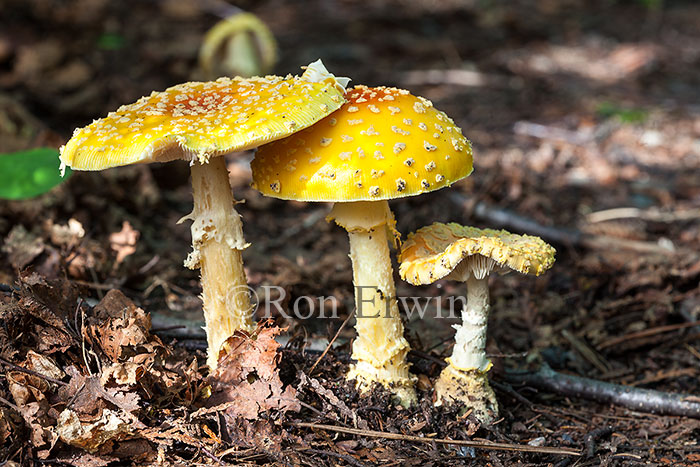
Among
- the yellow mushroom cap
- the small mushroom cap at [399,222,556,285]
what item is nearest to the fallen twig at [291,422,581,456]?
the small mushroom cap at [399,222,556,285]

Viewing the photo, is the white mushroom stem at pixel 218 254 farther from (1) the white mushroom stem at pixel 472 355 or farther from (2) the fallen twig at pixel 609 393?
(2) the fallen twig at pixel 609 393

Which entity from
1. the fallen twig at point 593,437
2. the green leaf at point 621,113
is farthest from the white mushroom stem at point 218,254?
the green leaf at point 621,113

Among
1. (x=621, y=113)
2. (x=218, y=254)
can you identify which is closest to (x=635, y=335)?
(x=218, y=254)

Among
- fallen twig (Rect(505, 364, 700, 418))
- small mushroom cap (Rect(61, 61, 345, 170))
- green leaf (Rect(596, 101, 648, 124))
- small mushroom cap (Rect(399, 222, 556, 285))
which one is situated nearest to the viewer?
small mushroom cap (Rect(61, 61, 345, 170))

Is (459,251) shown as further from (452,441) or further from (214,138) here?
Result: (214,138)

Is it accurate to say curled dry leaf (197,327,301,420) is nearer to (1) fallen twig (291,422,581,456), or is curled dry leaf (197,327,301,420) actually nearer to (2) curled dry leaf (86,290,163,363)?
(1) fallen twig (291,422,581,456)

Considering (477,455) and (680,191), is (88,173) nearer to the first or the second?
(477,455)

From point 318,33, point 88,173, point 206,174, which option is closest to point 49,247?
point 88,173
